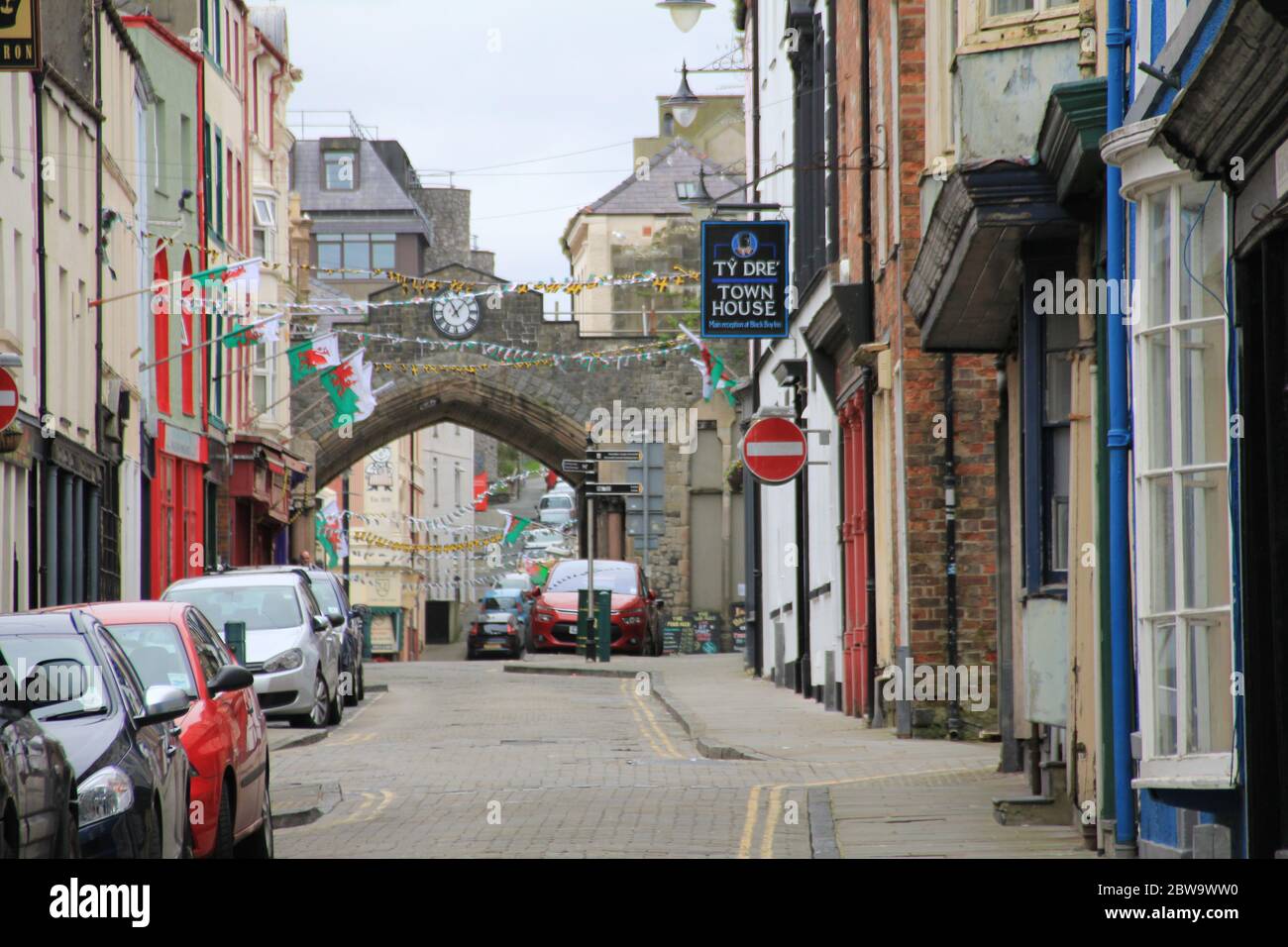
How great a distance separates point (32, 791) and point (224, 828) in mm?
2936

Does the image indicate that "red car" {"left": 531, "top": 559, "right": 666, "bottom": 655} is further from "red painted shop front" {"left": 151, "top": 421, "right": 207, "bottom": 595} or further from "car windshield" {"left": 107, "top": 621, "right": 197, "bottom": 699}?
"car windshield" {"left": 107, "top": 621, "right": 197, "bottom": 699}

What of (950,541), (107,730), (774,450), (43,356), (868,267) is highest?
(868,267)

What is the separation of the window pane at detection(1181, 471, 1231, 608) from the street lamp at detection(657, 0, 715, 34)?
2028 centimetres

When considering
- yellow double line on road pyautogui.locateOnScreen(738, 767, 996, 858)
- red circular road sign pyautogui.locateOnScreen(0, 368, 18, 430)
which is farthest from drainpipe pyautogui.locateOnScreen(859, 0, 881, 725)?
red circular road sign pyautogui.locateOnScreen(0, 368, 18, 430)

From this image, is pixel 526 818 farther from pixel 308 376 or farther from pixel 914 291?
pixel 308 376

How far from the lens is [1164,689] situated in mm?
9523

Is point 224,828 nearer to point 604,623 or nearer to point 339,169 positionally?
point 604,623

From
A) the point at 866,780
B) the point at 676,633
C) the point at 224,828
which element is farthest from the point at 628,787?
the point at 676,633

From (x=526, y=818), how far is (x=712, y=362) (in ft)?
110

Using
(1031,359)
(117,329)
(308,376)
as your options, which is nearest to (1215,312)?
(1031,359)

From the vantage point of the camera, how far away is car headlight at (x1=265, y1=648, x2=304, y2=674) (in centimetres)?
2131

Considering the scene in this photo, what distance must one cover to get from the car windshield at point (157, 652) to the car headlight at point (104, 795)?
7.66ft

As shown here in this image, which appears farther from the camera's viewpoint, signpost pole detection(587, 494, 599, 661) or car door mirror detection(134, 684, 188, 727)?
signpost pole detection(587, 494, 599, 661)

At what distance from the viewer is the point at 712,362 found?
46.2m
